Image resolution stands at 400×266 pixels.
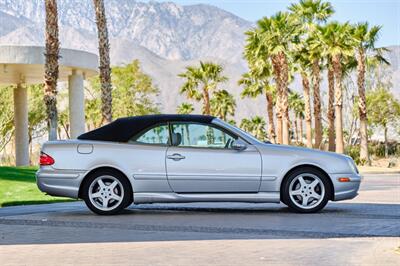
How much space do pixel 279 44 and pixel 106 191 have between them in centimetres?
3769

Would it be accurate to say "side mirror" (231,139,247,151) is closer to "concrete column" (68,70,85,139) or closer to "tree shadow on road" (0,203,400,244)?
"tree shadow on road" (0,203,400,244)

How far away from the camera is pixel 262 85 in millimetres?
65000

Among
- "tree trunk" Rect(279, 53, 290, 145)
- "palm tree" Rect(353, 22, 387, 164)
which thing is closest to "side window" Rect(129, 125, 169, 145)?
"tree trunk" Rect(279, 53, 290, 145)

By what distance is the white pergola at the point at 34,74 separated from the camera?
3406 centimetres

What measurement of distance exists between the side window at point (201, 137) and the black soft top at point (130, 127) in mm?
122

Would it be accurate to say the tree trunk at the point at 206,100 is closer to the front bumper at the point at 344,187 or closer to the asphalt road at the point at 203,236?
the asphalt road at the point at 203,236

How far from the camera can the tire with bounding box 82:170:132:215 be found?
1222cm

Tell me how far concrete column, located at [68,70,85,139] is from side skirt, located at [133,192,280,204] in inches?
1028

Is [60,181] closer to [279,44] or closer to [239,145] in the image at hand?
[239,145]

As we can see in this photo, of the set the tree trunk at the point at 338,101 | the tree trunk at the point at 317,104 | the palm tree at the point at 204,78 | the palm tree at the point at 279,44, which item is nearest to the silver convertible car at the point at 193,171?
the tree trunk at the point at 338,101

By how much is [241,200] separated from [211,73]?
2147 inches

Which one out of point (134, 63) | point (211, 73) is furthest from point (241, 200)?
point (134, 63)

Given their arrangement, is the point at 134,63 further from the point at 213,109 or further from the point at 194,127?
the point at 194,127

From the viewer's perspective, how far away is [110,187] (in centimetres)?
1227
